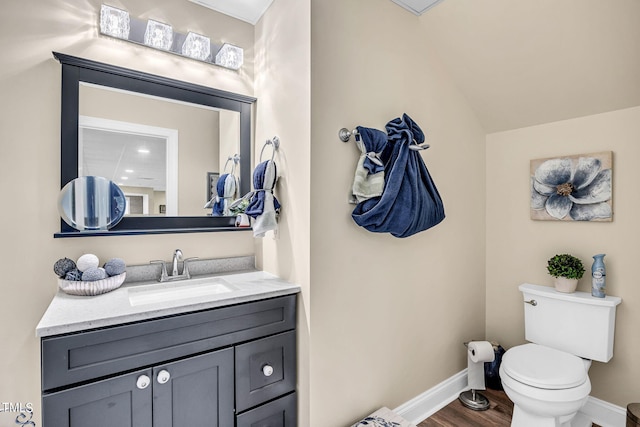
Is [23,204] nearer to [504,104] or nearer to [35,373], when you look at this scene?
[35,373]

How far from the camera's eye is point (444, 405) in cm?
204

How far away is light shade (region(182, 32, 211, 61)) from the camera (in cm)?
172

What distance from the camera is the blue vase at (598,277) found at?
179 centimetres

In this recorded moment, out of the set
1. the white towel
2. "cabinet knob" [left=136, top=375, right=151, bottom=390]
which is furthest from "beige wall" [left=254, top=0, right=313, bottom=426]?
"cabinet knob" [left=136, top=375, right=151, bottom=390]

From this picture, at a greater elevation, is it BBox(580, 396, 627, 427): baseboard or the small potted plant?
the small potted plant

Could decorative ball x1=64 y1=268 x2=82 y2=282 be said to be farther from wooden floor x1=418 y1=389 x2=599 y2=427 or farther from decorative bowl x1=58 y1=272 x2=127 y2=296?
wooden floor x1=418 y1=389 x2=599 y2=427

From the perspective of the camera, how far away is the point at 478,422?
1.87 metres

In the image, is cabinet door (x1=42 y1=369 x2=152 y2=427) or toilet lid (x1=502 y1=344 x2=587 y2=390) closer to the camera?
cabinet door (x1=42 y1=369 x2=152 y2=427)

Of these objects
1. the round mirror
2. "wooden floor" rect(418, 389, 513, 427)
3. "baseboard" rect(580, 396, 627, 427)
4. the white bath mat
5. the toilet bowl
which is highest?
the round mirror

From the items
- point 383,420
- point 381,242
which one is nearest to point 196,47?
point 381,242

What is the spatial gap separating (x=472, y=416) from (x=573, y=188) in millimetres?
1538

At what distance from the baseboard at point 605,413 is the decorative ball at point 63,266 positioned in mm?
2890

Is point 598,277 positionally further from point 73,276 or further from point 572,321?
point 73,276

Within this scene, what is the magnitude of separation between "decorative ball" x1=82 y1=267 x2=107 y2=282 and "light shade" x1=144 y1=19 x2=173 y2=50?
3.75 ft
